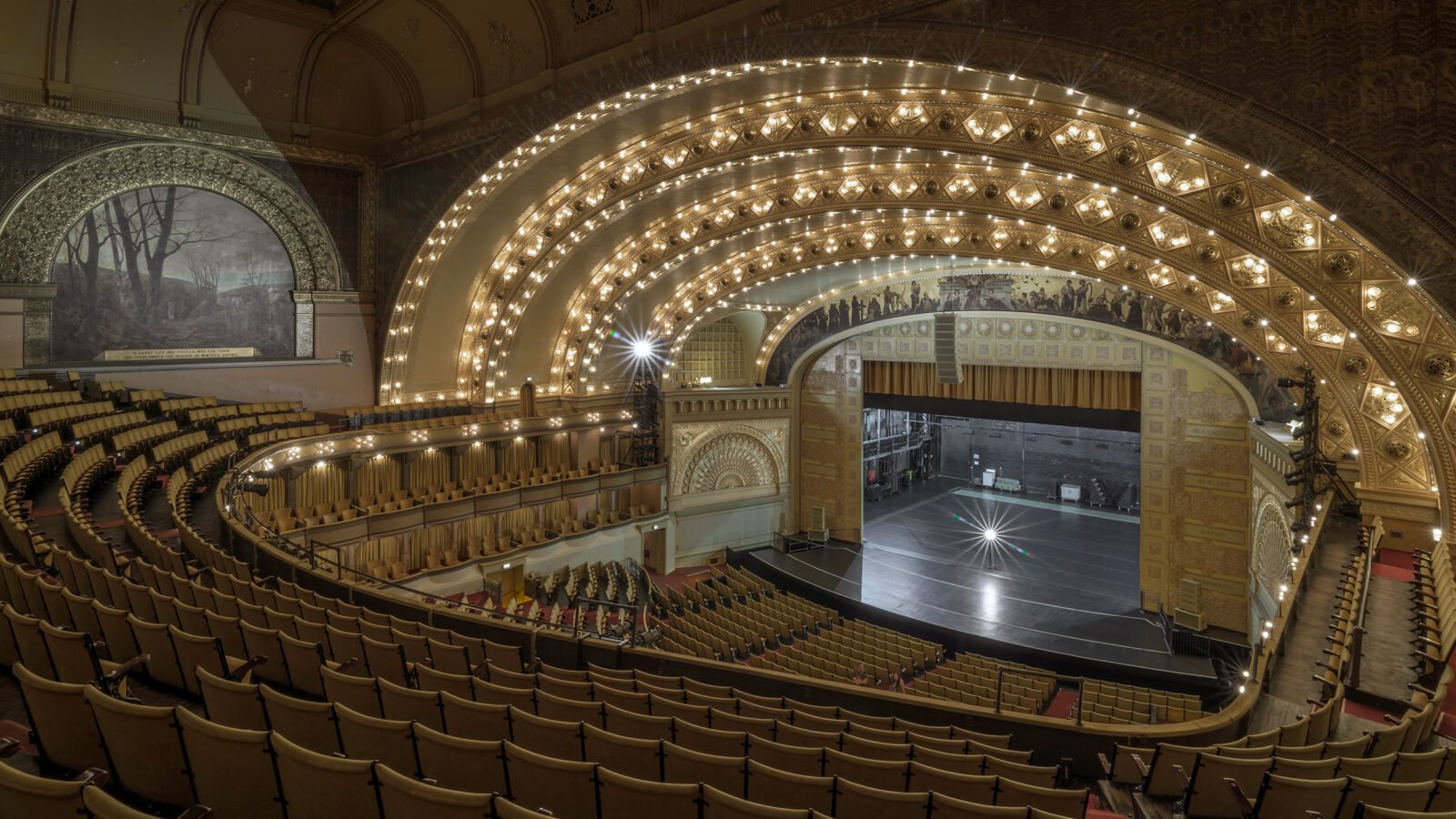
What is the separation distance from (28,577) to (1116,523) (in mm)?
27757

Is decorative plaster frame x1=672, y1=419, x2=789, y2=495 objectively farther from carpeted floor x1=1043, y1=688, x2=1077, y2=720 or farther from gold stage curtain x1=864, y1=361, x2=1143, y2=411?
carpeted floor x1=1043, y1=688, x2=1077, y2=720

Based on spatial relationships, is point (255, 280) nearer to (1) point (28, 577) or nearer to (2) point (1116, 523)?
(1) point (28, 577)

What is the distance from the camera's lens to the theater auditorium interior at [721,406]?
4672 millimetres

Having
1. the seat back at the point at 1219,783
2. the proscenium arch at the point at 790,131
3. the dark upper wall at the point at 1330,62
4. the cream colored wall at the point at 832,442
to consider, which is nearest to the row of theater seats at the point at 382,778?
the seat back at the point at 1219,783

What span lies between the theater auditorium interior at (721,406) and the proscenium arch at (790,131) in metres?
0.09

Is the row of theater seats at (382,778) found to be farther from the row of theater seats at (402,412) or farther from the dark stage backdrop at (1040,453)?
the dark stage backdrop at (1040,453)

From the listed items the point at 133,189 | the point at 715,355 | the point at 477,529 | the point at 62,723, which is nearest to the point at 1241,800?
the point at 62,723

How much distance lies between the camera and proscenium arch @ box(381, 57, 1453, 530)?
34.4 feet

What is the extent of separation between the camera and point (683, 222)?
20.5 metres

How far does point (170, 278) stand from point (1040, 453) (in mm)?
27399

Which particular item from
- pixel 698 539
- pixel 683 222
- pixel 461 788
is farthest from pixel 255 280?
pixel 461 788

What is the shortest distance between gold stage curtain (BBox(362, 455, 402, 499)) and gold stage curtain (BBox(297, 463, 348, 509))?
0.37 metres

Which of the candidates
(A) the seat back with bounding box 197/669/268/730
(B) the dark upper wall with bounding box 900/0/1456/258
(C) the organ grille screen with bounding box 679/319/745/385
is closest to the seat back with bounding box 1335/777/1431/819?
(B) the dark upper wall with bounding box 900/0/1456/258

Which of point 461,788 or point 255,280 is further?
point 255,280
